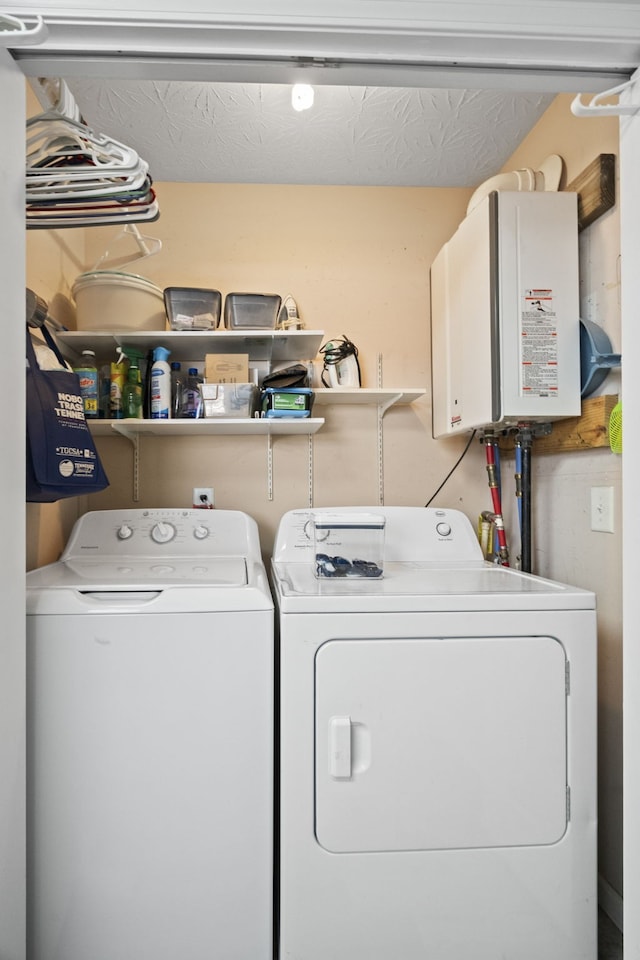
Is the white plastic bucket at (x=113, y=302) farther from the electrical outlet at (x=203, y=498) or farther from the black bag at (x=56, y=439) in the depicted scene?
the electrical outlet at (x=203, y=498)

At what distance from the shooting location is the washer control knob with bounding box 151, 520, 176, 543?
2070mm

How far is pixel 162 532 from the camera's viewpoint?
81.7 inches

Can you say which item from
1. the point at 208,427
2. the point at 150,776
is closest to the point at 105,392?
the point at 208,427

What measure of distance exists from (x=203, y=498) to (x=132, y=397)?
489mm

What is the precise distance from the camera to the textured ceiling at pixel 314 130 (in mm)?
1905

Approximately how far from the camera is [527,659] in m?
1.45

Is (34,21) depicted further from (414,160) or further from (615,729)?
(615,729)

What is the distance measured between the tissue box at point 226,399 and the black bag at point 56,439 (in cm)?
58

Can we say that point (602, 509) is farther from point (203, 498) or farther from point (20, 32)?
point (20, 32)

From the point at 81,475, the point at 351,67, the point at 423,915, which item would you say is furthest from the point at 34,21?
the point at 423,915

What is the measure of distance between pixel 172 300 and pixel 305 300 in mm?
581

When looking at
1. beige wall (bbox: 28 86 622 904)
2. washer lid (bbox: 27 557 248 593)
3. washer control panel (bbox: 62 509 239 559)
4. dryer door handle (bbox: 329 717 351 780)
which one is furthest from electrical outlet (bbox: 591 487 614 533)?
washer control panel (bbox: 62 509 239 559)

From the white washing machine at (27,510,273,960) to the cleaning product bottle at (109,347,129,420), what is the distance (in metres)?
0.95

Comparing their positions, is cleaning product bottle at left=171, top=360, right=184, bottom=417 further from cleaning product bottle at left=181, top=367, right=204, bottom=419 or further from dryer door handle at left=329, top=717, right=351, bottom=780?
dryer door handle at left=329, top=717, right=351, bottom=780
